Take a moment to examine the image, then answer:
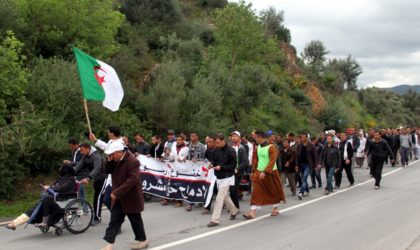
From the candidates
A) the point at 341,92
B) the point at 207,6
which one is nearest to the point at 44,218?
the point at 207,6

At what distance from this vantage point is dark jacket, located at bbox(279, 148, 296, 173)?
15125 millimetres

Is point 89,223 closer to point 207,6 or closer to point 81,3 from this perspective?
point 81,3

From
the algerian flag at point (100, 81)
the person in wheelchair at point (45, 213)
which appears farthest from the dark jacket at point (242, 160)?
the person in wheelchair at point (45, 213)

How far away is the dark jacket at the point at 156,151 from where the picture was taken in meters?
15.1

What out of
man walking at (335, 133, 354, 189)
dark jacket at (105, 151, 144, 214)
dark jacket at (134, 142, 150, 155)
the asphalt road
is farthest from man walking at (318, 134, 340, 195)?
dark jacket at (105, 151, 144, 214)

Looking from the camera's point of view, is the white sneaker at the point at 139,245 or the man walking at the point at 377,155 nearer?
the white sneaker at the point at 139,245

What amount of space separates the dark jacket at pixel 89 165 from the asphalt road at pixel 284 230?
1.12 metres

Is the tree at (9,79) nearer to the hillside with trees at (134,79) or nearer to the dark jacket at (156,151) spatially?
the hillside with trees at (134,79)

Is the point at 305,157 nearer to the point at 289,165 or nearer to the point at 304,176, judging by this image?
the point at 289,165

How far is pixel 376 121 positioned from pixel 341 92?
270 inches

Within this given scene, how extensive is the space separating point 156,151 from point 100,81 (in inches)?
189

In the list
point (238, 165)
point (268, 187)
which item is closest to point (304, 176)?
point (238, 165)

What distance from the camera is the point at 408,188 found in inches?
631

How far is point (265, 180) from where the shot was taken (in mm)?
10984
